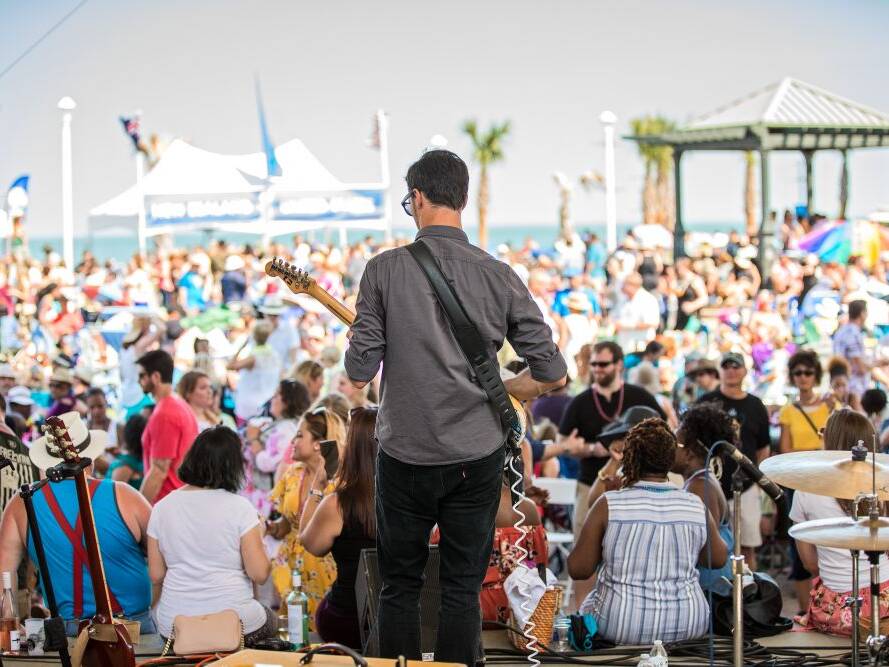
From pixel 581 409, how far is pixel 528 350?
4.15 metres

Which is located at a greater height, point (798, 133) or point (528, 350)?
point (798, 133)

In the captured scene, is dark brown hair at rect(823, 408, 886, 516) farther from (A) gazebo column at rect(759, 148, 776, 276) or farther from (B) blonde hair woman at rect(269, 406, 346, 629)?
(A) gazebo column at rect(759, 148, 776, 276)

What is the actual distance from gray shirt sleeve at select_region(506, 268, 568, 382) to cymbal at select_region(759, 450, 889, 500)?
105 centimetres

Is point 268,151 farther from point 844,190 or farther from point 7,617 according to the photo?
point 7,617

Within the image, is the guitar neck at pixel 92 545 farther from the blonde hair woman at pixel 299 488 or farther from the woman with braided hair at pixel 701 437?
the woman with braided hair at pixel 701 437

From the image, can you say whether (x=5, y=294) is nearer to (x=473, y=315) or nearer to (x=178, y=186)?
(x=178, y=186)

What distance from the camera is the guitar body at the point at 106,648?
4.23 metres

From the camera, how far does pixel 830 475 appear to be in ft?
13.9

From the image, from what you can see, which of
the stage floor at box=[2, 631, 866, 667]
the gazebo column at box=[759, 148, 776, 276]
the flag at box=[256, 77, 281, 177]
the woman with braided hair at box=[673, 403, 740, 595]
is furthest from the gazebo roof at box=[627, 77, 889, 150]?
the stage floor at box=[2, 631, 866, 667]

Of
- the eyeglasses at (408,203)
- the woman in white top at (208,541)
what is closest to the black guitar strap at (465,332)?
the eyeglasses at (408,203)

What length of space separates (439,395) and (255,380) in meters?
6.47

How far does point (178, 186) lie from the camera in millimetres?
22484

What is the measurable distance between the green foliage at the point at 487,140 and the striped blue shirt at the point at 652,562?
53635 millimetres

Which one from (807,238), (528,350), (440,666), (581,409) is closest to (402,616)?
(440,666)
